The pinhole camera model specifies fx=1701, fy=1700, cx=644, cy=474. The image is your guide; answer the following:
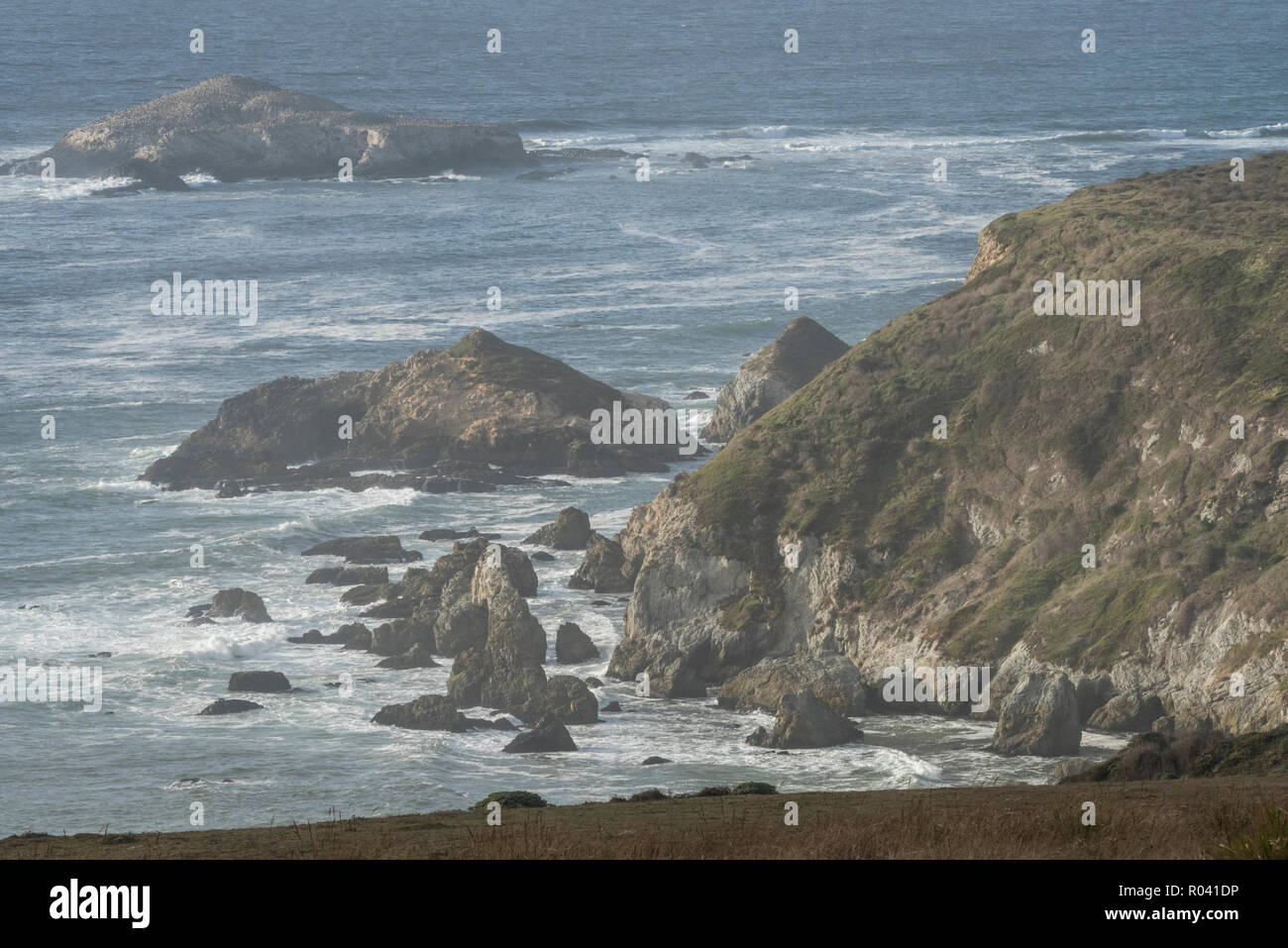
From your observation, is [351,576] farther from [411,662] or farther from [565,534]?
[411,662]

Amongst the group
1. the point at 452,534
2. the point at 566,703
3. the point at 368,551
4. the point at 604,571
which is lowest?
the point at 566,703

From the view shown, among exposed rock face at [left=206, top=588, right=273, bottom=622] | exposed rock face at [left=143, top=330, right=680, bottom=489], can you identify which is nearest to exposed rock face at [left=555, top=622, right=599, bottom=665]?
exposed rock face at [left=206, top=588, right=273, bottom=622]

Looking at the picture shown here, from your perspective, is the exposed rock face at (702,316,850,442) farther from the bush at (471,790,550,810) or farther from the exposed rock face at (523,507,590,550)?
the bush at (471,790,550,810)

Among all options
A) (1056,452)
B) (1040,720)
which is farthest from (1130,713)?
(1056,452)
